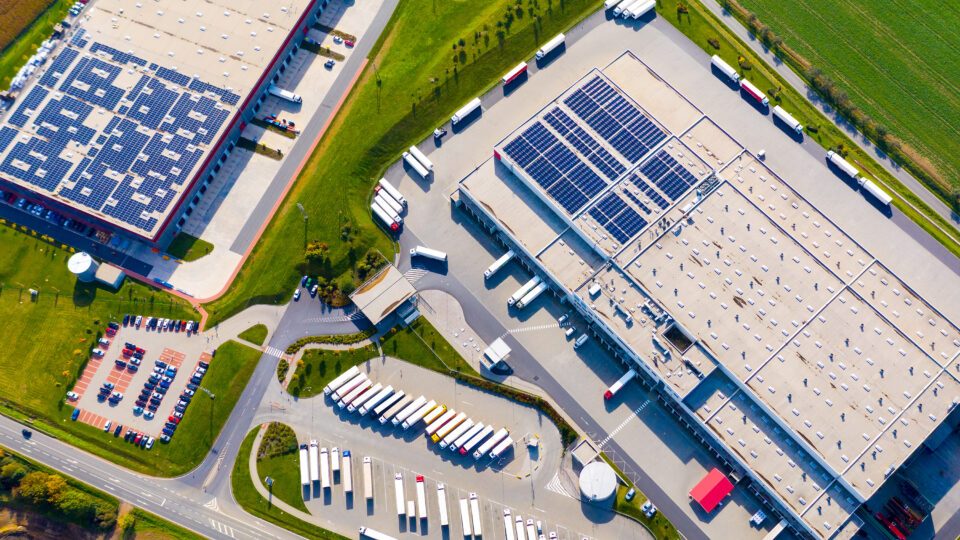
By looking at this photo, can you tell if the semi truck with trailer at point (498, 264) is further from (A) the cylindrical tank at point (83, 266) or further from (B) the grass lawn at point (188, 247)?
(A) the cylindrical tank at point (83, 266)

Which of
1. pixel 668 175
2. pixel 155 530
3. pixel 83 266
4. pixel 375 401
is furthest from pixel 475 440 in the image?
pixel 83 266

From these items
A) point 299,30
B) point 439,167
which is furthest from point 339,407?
point 299,30

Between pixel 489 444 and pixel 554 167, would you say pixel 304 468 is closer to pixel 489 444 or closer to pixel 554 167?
pixel 489 444

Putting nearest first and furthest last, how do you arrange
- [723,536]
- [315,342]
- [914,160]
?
[723,536]
[315,342]
[914,160]

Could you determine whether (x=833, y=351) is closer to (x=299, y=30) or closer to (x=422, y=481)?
(x=422, y=481)

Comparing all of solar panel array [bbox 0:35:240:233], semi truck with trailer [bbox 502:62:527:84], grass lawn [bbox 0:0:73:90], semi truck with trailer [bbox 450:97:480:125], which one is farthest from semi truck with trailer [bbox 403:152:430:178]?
grass lawn [bbox 0:0:73:90]

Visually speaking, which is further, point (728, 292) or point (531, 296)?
point (531, 296)

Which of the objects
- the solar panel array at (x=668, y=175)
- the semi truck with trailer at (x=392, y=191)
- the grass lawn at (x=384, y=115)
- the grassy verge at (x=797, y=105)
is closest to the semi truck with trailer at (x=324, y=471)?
the grass lawn at (x=384, y=115)

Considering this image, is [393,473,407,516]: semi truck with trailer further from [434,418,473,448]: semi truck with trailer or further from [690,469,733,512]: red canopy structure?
[690,469,733,512]: red canopy structure
